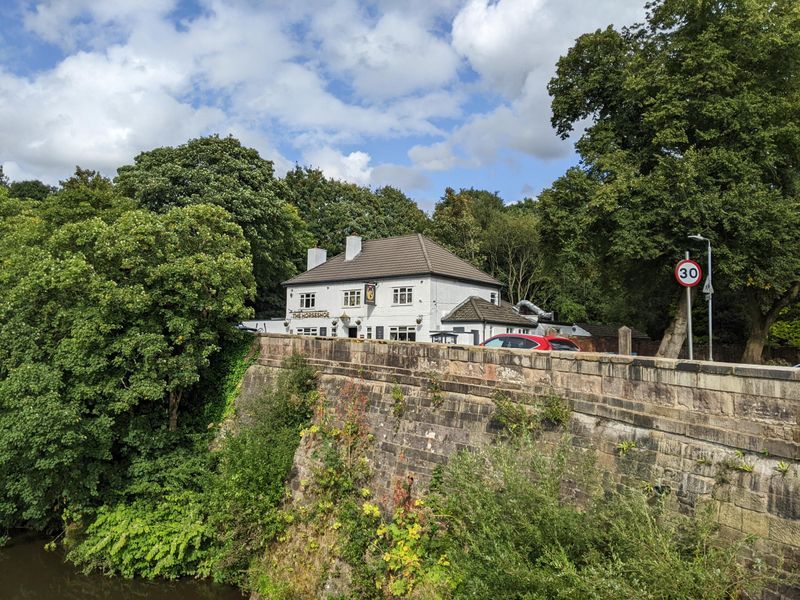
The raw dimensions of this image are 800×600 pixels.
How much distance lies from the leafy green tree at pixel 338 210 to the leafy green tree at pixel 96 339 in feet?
93.4

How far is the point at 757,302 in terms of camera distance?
22719 mm

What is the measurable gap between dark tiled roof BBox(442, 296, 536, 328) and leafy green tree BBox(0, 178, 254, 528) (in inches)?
606

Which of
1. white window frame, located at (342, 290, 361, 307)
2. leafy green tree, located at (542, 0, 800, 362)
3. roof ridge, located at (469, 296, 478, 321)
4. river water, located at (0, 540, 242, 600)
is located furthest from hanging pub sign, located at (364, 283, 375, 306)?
river water, located at (0, 540, 242, 600)

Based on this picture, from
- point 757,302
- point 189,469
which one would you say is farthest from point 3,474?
point 757,302

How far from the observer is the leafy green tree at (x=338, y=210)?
144 ft

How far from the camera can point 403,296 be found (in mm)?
29375

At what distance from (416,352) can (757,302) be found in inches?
762

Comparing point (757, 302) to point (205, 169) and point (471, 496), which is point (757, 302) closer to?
point (471, 496)

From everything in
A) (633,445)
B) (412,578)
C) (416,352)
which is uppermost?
(416,352)

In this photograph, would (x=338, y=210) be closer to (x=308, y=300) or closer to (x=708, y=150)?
(x=308, y=300)

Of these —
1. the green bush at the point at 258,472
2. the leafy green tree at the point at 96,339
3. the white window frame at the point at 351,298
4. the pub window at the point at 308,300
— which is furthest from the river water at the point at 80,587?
the pub window at the point at 308,300

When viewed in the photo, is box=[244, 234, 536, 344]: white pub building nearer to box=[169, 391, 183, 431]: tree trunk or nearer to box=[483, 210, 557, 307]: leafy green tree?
box=[169, 391, 183, 431]: tree trunk

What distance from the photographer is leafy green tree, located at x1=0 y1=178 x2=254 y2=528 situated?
481 inches

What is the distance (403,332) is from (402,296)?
2.06m
